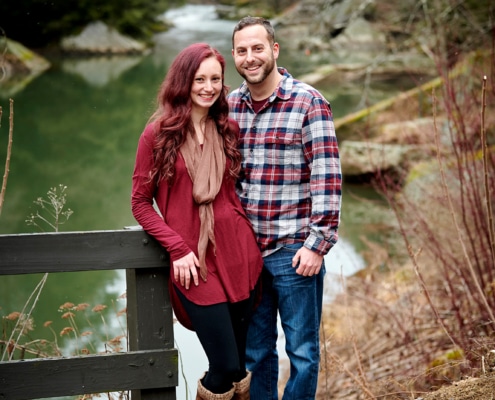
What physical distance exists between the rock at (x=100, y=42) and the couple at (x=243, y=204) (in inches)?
1105

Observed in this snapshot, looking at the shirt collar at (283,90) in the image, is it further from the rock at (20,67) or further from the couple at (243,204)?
the rock at (20,67)

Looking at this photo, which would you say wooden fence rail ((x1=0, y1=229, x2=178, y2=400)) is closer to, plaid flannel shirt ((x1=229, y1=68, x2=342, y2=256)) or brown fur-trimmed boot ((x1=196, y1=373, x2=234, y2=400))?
brown fur-trimmed boot ((x1=196, y1=373, x2=234, y2=400))

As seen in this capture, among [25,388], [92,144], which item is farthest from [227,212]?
[92,144]

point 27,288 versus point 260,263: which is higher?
point 260,263

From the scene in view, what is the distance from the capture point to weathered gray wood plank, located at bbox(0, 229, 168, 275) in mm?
2625

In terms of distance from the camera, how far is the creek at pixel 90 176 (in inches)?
277

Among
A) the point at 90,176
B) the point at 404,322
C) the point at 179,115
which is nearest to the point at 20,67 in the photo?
the point at 90,176

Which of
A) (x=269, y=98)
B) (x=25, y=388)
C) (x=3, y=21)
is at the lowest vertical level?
(x=25, y=388)

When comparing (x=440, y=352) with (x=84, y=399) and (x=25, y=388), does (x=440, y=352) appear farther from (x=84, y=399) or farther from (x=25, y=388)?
(x=25, y=388)

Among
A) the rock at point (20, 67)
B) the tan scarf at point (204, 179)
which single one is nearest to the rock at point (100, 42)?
the rock at point (20, 67)

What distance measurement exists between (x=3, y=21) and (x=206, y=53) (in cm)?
2586

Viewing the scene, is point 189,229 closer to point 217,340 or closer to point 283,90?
point 217,340

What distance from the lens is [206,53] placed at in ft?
9.04

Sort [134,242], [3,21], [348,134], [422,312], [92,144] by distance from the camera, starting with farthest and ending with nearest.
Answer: [3,21] → [92,144] → [348,134] → [422,312] → [134,242]
